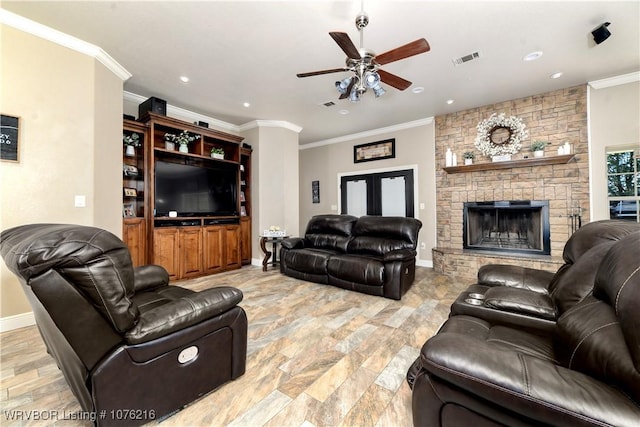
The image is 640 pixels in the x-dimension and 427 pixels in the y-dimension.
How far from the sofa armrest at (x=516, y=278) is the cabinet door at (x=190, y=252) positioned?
4.04 metres

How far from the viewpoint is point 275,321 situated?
2.59m

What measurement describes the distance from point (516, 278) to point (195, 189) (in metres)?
4.58

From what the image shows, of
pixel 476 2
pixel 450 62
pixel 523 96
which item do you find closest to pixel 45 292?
pixel 476 2

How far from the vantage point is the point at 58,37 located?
2.60 meters

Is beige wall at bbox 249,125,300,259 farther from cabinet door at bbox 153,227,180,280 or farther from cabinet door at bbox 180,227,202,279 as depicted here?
cabinet door at bbox 153,227,180,280

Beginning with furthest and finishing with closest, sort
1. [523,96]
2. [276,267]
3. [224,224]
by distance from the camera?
[276,267], [224,224], [523,96]

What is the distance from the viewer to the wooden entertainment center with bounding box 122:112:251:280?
3.78 meters

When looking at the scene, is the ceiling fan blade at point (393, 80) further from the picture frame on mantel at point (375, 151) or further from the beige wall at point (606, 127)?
the beige wall at point (606, 127)

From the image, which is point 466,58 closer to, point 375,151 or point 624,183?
point 375,151

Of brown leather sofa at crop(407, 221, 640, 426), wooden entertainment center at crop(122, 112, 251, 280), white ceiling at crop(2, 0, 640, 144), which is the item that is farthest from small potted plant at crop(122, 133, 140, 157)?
brown leather sofa at crop(407, 221, 640, 426)

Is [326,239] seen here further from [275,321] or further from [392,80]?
[392,80]

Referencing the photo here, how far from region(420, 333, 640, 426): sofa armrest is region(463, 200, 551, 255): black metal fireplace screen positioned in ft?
14.2

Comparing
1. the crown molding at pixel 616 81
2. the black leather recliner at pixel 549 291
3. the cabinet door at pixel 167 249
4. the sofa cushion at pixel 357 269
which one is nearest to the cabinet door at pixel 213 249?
the cabinet door at pixel 167 249

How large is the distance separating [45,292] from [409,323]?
266 cm
